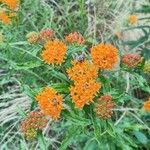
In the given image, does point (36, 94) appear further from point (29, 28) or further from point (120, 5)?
point (120, 5)

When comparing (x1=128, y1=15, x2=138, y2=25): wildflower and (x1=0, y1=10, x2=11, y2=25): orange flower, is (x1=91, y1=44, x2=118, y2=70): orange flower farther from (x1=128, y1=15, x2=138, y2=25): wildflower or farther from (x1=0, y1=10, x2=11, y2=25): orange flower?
(x1=128, y1=15, x2=138, y2=25): wildflower

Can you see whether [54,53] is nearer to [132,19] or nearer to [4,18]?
[4,18]

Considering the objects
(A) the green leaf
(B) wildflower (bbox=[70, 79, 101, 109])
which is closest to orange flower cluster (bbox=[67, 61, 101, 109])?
(B) wildflower (bbox=[70, 79, 101, 109])

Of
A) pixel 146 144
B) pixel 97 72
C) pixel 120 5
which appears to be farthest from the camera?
pixel 120 5

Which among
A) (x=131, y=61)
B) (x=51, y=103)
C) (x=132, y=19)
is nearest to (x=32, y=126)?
(x=51, y=103)

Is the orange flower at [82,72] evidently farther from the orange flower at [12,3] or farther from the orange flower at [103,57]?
the orange flower at [12,3]

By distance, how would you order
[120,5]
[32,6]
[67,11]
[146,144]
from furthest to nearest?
[120,5] → [67,11] → [32,6] → [146,144]

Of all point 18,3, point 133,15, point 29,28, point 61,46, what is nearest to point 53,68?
point 61,46

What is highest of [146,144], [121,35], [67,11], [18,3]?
[18,3]
